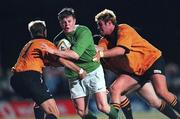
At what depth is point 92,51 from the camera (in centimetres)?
957

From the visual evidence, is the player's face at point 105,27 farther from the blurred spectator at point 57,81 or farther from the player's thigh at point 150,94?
the blurred spectator at point 57,81

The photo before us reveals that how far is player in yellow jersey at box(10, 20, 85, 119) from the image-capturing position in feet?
30.2

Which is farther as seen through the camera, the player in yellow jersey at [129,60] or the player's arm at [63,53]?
the player in yellow jersey at [129,60]

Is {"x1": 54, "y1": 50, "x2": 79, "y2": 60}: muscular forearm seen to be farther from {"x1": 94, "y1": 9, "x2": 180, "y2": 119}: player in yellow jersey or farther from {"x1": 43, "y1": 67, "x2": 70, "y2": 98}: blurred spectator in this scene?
{"x1": 43, "y1": 67, "x2": 70, "y2": 98}: blurred spectator

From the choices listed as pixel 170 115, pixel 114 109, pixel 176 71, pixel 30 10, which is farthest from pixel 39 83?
pixel 30 10

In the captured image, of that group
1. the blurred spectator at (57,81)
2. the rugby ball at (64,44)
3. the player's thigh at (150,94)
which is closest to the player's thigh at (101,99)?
the rugby ball at (64,44)

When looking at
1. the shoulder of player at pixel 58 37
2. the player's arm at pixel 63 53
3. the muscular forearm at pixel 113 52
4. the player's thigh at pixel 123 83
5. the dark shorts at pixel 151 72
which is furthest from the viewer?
the dark shorts at pixel 151 72

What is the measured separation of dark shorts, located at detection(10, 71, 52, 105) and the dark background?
11.7m

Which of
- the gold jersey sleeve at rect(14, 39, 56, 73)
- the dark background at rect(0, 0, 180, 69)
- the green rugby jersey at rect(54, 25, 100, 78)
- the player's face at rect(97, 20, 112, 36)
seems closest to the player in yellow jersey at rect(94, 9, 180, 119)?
the player's face at rect(97, 20, 112, 36)

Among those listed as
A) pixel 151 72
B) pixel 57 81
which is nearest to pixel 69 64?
pixel 151 72

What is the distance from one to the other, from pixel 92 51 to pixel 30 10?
12.5m

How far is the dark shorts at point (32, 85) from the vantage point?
30.2 ft

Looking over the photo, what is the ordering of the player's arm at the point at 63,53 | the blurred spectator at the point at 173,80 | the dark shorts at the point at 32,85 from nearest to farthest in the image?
1. the player's arm at the point at 63,53
2. the dark shorts at the point at 32,85
3. the blurred spectator at the point at 173,80

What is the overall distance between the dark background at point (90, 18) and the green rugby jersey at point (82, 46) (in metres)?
11.5
